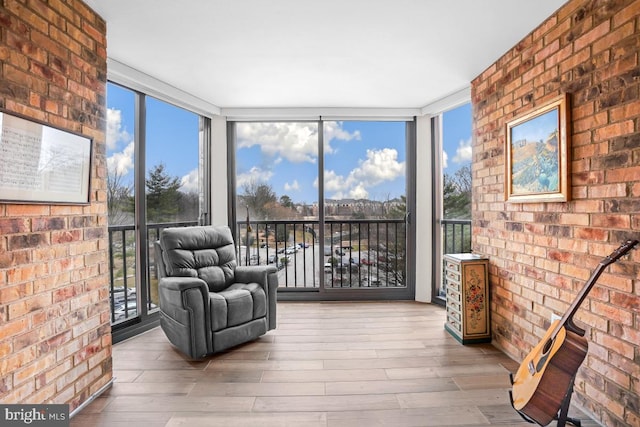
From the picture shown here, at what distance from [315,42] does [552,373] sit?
2.47 m

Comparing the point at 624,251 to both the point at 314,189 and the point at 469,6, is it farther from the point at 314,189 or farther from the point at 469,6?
the point at 314,189

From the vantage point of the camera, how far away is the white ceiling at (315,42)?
204 cm

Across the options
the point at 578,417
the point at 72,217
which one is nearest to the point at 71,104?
the point at 72,217

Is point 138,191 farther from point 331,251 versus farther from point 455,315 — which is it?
point 455,315

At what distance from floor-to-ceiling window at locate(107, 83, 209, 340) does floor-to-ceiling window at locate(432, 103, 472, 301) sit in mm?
3045

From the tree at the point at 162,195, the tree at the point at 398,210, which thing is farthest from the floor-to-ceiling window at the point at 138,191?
the tree at the point at 398,210

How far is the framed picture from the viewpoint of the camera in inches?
78.9

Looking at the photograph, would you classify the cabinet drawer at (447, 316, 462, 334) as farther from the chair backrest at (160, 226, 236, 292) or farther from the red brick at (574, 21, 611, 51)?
the red brick at (574, 21, 611, 51)

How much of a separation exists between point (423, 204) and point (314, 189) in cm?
137

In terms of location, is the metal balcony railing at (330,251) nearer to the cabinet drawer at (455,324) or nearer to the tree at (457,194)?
the tree at (457,194)

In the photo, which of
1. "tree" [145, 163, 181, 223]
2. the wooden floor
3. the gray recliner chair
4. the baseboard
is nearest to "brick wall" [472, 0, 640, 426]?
the wooden floor


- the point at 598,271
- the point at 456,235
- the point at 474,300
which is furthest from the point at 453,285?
the point at 598,271

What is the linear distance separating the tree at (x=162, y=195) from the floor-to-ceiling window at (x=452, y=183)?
3022mm

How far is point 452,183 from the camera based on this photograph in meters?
3.94
